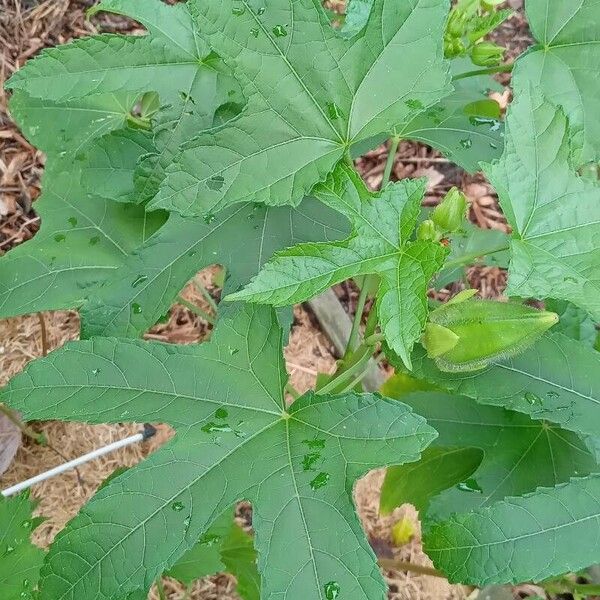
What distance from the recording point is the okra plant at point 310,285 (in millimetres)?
1029

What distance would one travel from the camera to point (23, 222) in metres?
2.28

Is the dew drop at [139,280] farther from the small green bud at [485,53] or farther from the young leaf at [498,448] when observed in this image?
the small green bud at [485,53]

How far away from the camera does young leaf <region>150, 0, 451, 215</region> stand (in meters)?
1.05

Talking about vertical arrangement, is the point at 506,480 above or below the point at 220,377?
below

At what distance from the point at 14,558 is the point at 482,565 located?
2.63 feet

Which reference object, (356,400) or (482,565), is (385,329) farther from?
(482,565)

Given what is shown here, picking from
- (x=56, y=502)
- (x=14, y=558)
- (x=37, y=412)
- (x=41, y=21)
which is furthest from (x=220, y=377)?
(x=41, y=21)

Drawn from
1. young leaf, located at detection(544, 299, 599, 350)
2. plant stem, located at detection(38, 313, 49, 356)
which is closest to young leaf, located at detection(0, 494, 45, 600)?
plant stem, located at detection(38, 313, 49, 356)

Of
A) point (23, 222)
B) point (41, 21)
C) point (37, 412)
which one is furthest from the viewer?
point (41, 21)

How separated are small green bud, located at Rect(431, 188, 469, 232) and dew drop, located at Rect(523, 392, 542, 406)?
1.01ft

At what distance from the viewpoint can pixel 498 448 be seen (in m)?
1.50

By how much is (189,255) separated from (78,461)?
0.82m

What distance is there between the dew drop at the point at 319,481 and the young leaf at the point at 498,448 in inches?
18.9

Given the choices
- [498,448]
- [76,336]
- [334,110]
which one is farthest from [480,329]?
[76,336]
